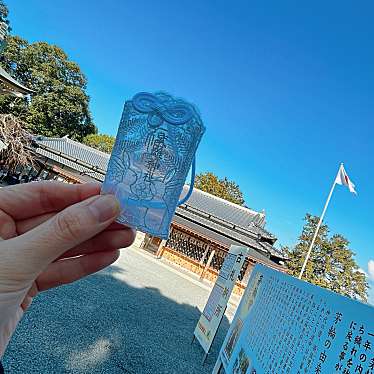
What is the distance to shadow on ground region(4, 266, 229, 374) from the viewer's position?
10.8 ft

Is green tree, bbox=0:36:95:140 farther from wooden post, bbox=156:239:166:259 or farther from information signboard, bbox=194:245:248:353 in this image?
information signboard, bbox=194:245:248:353

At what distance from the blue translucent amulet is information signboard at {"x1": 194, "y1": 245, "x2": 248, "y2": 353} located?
3897 millimetres

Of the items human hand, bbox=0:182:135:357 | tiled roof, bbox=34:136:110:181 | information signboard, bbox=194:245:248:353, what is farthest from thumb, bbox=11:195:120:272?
tiled roof, bbox=34:136:110:181

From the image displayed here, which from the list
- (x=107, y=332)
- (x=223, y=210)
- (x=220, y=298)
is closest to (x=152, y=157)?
(x=107, y=332)

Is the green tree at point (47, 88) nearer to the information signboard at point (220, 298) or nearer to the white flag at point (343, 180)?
the white flag at point (343, 180)

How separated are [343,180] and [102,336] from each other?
41.3 ft

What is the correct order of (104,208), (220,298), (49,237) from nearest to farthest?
(49,237), (104,208), (220,298)

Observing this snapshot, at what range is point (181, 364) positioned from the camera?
4.50 meters

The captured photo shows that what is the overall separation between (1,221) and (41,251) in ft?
1.63

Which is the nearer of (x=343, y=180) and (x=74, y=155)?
(x=343, y=180)

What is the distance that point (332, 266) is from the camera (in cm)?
1694

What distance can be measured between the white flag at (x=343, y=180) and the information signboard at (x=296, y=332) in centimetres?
1092

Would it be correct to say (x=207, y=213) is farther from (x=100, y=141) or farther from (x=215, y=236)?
(x=100, y=141)

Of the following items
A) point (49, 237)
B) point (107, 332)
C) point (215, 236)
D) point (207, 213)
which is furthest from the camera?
point (207, 213)
